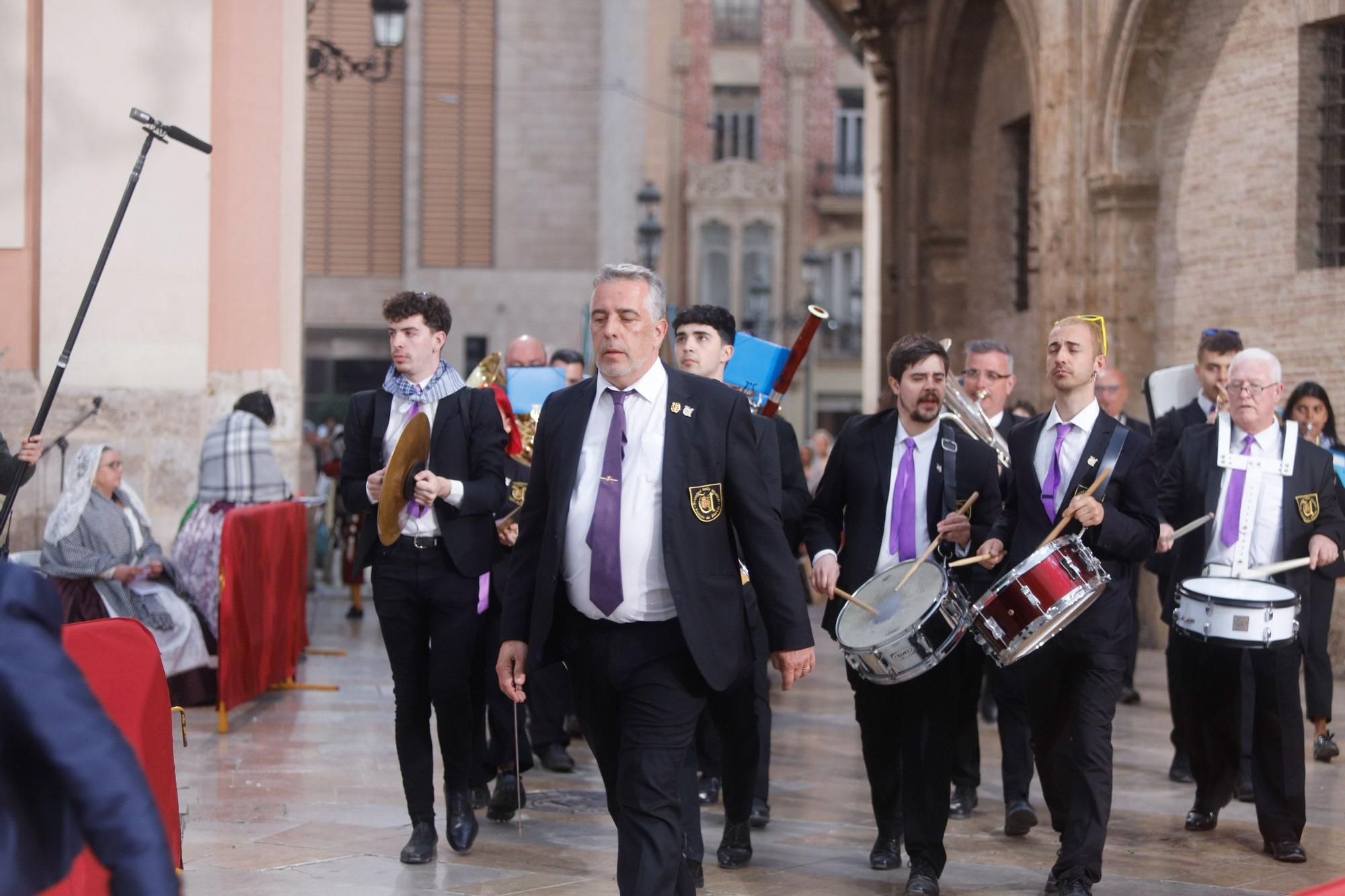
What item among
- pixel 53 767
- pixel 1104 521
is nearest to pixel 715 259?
pixel 1104 521

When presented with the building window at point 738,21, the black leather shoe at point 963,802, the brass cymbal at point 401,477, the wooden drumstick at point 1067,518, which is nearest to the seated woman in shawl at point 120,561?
the brass cymbal at point 401,477

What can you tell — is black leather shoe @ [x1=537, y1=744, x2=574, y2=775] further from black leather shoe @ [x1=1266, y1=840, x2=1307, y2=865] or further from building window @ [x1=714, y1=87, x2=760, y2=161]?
building window @ [x1=714, y1=87, x2=760, y2=161]

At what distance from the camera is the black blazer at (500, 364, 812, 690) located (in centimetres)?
461

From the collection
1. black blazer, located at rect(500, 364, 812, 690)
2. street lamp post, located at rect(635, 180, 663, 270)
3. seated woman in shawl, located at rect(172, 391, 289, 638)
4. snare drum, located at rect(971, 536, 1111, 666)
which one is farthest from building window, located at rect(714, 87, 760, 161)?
black blazer, located at rect(500, 364, 812, 690)

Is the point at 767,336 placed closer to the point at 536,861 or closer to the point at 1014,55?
the point at 1014,55

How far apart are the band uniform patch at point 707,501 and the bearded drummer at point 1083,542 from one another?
67.2 inches

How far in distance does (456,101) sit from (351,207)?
3.80m

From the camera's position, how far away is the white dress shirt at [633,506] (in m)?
4.63

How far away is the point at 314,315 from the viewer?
43969 millimetres

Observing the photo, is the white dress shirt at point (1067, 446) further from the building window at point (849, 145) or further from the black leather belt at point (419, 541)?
the building window at point (849, 145)

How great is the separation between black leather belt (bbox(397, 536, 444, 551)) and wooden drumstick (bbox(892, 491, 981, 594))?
5.56 ft

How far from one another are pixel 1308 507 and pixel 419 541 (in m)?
3.61

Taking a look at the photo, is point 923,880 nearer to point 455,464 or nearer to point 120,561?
point 455,464

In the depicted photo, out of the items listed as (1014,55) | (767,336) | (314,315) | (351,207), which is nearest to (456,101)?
(351,207)
